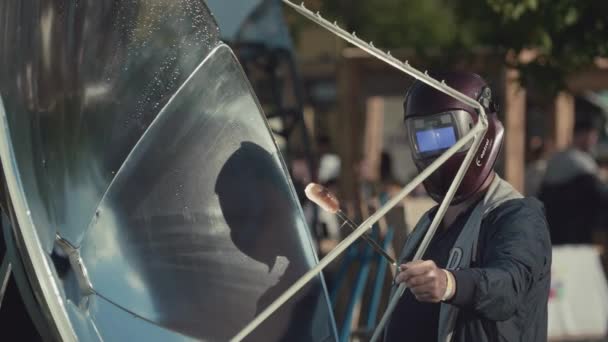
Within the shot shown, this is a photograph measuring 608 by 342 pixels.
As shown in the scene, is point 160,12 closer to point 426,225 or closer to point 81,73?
point 81,73

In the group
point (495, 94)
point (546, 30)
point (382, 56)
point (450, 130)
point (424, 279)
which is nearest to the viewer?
point (424, 279)

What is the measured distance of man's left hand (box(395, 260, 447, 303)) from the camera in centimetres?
304

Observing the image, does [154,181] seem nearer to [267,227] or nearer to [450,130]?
[267,227]

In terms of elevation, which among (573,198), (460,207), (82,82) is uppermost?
(82,82)

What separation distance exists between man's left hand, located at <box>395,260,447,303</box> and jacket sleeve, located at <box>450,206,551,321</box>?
7 cm

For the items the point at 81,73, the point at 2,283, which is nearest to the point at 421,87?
the point at 81,73

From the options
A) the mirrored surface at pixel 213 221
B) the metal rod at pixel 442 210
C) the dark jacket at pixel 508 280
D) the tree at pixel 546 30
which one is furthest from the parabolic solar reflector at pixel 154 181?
the tree at pixel 546 30

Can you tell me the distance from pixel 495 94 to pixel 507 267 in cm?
287

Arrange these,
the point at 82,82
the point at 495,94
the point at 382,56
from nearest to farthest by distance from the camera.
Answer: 1. the point at 382,56
2. the point at 82,82
3. the point at 495,94

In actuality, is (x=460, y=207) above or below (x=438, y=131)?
below

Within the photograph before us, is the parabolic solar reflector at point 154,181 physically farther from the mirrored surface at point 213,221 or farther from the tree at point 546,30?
the tree at point 546,30

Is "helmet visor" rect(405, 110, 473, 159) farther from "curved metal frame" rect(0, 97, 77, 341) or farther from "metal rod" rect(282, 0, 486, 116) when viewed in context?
"curved metal frame" rect(0, 97, 77, 341)

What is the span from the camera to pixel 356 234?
10.6 feet

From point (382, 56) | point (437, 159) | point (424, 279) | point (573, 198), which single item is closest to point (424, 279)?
point (424, 279)
